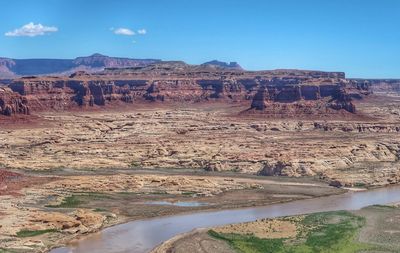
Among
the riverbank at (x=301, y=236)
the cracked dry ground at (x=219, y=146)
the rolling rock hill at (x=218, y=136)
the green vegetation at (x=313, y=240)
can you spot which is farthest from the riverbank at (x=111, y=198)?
the green vegetation at (x=313, y=240)

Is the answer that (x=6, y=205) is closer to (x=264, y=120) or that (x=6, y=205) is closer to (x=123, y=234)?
(x=123, y=234)

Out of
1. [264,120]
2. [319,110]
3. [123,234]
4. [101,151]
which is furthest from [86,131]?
[123,234]

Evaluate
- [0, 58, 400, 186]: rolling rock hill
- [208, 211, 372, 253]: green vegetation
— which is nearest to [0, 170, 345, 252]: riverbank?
[0, 58, 400, 186]: rolling rock hill

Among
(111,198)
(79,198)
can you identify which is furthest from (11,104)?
(111,198)

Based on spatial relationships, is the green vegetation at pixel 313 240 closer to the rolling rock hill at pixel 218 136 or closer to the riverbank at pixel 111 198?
the riverbank at pixel 111 198

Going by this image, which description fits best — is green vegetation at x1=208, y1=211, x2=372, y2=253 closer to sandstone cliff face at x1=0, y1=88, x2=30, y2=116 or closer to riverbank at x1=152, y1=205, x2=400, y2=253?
riverbank at x1=152, y1=205, x2=400, y2=253
